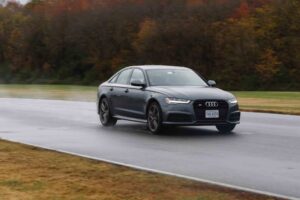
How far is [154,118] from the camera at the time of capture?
1486cm

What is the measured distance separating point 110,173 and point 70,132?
6523mm

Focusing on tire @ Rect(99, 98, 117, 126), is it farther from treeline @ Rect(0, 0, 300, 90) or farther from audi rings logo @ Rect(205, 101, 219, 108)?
treeline @ Rect(0, 0, 300, 90)

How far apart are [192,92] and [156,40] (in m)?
65.2

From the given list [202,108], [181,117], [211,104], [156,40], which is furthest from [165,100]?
[156,40]

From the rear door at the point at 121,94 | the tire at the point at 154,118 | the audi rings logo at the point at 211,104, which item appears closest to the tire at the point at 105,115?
the rear door at the point at 121,94

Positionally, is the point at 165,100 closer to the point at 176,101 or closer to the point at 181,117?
the point at 176,101

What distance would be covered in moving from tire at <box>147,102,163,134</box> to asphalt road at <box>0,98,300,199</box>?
0.20 meters

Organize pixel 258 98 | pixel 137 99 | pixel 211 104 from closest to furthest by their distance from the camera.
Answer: pixel 211 104 → pixel 137 99 → pixel 258 98

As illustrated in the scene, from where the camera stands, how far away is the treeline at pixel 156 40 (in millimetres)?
71938

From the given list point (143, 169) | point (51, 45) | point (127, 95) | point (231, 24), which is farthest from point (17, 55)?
point (143, 169)

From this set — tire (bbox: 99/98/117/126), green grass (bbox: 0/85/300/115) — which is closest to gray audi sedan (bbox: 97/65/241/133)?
tire (bbox: 99/98/117/126)

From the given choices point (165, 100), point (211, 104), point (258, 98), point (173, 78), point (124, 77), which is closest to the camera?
point (211, 104)

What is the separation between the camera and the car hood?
566 inches

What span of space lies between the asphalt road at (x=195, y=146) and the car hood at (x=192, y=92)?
84 centimetres
